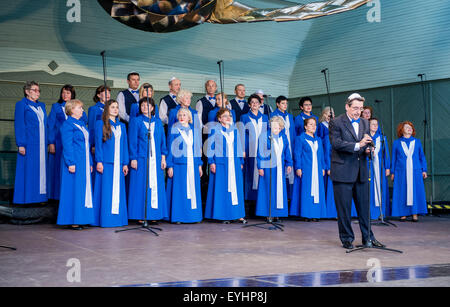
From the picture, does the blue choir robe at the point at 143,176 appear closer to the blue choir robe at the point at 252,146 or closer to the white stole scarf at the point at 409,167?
the blue choir robe at the point at 252,146

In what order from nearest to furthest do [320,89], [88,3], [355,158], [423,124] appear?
[355,158], [88,3], [423,124], [320,89]

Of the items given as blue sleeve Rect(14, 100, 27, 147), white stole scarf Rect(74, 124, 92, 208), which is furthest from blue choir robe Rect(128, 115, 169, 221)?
blue sleeve Rect(14, 100, 27, 147)

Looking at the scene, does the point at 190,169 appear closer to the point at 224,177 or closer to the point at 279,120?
the point at 224,177

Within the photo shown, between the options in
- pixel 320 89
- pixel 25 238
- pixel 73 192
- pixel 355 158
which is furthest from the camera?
pixel 320 89

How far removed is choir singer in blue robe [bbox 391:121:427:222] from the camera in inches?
378

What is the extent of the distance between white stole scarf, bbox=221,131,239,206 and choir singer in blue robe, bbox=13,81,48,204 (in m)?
2.68

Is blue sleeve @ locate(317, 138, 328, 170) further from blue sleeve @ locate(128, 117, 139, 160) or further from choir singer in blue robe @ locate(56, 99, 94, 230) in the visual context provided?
choir singer in blue robe @ locate(56, 99, 94, 230)

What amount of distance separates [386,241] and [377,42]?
637 cm

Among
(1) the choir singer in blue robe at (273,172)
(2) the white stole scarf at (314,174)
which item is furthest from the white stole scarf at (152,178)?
(2) the white stole scarf at (314,174)

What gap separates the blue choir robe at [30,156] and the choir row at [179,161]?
0.01 m

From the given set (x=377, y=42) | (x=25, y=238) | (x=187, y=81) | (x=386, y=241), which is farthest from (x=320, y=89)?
(x=25, y=238)

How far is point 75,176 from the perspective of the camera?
23.8 ft

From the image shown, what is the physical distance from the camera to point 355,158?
5906 millimetres
